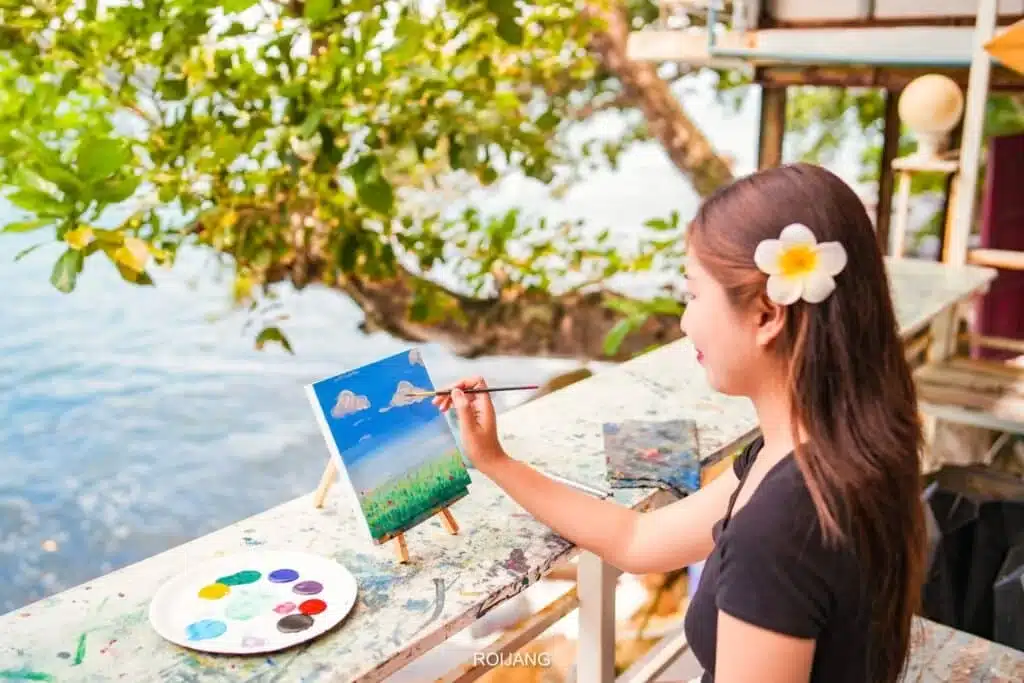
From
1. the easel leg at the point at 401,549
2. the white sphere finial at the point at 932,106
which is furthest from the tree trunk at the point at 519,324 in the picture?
the easel leg at the point at 401,549

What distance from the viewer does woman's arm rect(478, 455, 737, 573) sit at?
1274 mm

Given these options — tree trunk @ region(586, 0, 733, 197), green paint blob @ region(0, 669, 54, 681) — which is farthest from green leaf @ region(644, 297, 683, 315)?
green paint blob @ region(0, 669, 54, 681)

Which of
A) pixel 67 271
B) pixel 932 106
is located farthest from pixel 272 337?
pixel 932 106

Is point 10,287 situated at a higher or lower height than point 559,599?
higher

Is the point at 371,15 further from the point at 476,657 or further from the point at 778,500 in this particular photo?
the point at 778,500

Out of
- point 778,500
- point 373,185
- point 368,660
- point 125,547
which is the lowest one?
point 125,547

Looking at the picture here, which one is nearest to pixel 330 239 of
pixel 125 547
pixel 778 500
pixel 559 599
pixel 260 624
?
pixel 125 547

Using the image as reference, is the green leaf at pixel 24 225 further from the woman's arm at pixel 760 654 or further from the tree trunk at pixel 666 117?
the tree trunk at pixel 666 117

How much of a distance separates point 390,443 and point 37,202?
0.74 meters

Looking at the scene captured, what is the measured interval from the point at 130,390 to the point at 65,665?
7.50 feet

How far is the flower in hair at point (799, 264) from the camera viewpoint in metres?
0.94

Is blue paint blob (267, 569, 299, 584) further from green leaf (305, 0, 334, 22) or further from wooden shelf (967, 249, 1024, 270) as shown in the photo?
wooden shelf (967, 249, 1024, 270)

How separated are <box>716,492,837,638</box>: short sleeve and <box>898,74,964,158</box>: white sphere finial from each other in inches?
88.8

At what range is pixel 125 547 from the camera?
2967 mm
